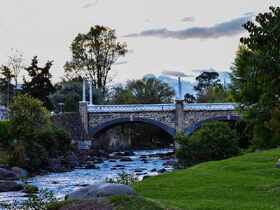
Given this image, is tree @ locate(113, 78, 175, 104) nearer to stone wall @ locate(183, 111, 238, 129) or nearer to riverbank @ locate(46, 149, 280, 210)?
stone wall @ locate(183, 111, 238, 129)

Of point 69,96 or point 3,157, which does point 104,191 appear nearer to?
point 3,157

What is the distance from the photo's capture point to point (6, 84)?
90375 mm

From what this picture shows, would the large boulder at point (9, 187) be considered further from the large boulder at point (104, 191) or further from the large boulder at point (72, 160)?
the large boulder at point (72, 160)

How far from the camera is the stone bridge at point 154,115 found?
237 ft

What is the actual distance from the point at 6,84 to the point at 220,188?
76.4 meters

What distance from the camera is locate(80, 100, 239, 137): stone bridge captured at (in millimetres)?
72312

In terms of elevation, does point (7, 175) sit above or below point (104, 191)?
below

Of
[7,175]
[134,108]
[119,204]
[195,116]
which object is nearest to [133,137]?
[134,108]

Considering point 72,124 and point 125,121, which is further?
point 125,121

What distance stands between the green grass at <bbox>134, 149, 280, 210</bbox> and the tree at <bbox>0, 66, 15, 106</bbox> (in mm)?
58302

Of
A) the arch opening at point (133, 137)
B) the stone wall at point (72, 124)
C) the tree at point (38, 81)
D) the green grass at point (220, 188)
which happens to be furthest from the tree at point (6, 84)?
the green grass at point (220, 188)

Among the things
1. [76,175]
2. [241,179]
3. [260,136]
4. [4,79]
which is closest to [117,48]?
[4,79]

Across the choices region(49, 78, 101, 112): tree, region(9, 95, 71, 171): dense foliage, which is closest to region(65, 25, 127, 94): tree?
region(49, 78, 101, 112): tree

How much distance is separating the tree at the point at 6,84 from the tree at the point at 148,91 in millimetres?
17208
